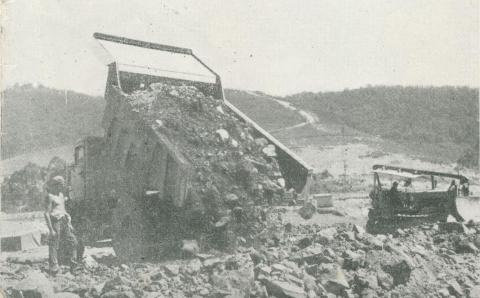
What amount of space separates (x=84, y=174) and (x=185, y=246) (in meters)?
2.56

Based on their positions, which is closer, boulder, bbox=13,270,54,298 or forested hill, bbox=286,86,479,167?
boulder, bbox=13,270,54,298

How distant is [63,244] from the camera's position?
16.5 feet

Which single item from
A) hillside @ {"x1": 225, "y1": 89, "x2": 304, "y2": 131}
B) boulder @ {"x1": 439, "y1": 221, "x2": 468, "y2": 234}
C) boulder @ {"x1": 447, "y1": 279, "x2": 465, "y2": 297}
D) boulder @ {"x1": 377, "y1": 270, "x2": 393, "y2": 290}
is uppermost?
hillside @ {"x1": 225, "y1": 89, "x2": 304, "y2": 131}

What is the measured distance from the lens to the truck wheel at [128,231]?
536cm

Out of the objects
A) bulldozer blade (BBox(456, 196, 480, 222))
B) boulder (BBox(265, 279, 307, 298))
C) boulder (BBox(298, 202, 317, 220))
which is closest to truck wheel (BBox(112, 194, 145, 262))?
boulder (BBox(265, 279, 307, 298))

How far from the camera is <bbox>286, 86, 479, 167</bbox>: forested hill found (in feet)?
88.4

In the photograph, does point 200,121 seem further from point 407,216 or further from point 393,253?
point 407,216

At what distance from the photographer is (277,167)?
6242mm

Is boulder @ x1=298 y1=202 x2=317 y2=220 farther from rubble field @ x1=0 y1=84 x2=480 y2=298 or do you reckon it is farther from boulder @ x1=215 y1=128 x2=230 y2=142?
boulder @ x1=215 y1=128 x2=230 y2=142

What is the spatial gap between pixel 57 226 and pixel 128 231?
93cm

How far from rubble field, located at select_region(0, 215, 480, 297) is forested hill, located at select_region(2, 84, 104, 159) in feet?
53.7

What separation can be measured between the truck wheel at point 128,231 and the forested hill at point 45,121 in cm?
1524

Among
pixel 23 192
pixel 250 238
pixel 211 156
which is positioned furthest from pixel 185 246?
pixel 23 192

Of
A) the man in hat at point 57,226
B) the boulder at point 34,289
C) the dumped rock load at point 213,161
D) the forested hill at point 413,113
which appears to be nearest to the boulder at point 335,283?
the dumped rock load at point 213,161
